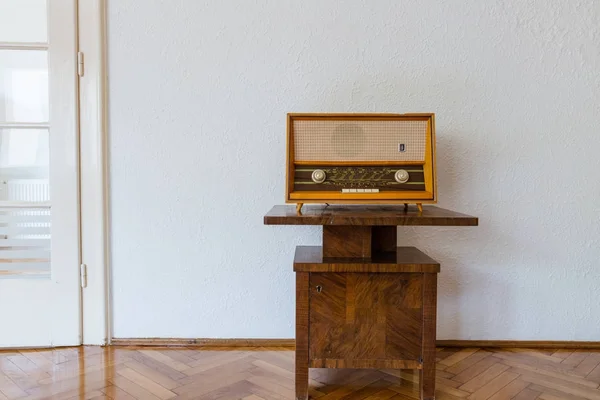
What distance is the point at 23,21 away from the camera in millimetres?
1816

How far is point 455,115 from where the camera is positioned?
184 cm

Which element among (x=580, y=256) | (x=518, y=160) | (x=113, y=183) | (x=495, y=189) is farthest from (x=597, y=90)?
(x=113, y=183)

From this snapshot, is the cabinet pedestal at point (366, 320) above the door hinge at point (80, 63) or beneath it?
beneath

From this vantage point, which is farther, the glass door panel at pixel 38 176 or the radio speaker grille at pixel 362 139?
the glass door panel at pixel 38 176

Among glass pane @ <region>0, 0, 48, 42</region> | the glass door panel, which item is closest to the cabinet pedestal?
the glass door panel

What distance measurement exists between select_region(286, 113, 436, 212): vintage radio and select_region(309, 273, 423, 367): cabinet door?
11.0 inches

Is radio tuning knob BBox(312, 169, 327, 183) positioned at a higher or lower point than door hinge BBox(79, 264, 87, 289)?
higher

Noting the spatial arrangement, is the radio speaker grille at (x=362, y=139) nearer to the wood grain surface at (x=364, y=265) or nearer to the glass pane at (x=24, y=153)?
the wood grain surface at (x=364, y=265)

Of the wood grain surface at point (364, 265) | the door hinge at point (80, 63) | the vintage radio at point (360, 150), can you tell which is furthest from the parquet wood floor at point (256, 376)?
the door hinge at point (80, 63)

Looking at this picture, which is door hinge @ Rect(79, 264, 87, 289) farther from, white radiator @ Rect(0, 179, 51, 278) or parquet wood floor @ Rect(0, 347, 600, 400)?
parquet wood floor @ Rect(0, 347, 600, 400)

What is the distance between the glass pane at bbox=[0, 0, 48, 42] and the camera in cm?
181

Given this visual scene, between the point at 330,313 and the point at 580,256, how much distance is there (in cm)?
124

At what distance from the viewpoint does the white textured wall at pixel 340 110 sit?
183cm

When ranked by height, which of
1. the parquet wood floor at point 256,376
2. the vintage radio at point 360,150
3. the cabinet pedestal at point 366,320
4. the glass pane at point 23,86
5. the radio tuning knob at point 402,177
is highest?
the glass pane at point 23,86
